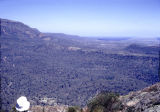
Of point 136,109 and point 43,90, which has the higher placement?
point 136,109

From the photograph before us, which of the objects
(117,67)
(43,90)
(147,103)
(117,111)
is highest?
(147,103)

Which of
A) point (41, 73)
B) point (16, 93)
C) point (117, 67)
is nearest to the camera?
point (16, 93)

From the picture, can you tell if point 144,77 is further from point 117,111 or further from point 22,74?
point 117,111

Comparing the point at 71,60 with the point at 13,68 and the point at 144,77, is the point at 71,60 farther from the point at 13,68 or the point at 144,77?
the point at 144,77

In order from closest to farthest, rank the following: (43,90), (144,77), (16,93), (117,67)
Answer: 1. (16,93)
2. (43,90)
3. (144,77)
4. (117,67)

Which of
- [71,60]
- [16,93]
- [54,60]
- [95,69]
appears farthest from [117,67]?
[16,93]

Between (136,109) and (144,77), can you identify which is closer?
(136,109)
